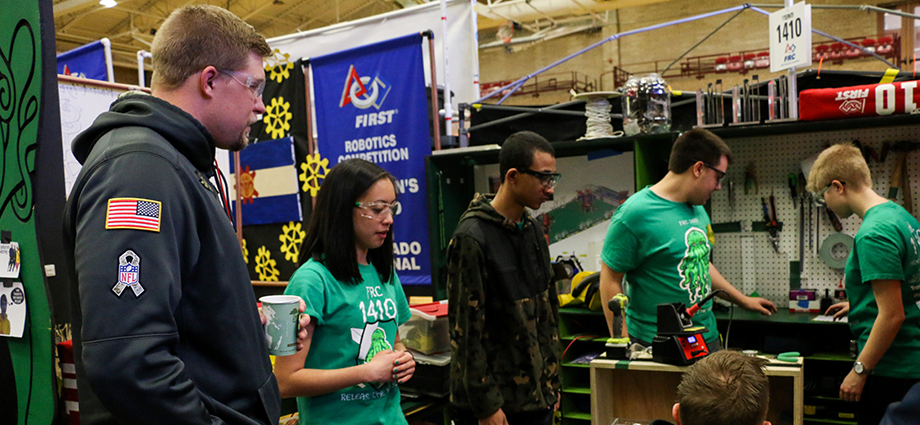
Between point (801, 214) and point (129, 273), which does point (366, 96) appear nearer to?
point (801, 214)

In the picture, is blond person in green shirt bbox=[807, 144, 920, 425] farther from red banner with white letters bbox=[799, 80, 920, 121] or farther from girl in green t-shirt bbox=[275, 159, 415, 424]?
girl in green t-shirt bbox=[275, 159, 415, 424]

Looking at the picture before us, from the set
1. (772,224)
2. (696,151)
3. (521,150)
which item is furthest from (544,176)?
(772,224)

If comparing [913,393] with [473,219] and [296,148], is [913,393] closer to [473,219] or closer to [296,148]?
[473,219]

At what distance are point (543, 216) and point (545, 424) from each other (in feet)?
7.67

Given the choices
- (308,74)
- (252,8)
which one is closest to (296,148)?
(308,74)

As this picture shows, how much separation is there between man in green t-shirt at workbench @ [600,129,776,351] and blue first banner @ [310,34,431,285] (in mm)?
1856

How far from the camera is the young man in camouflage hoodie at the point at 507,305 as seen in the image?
2.24m

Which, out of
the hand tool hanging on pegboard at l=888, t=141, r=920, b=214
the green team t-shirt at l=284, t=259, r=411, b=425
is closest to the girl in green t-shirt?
the green team t-shirt at l=284, t=259, r=411, b=425

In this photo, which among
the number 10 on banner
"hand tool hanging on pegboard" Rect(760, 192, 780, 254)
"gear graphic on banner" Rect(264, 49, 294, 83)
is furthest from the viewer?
"gear graphic on banner" Rect(264, 49, 294, 83)

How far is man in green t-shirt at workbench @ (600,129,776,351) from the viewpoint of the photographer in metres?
2.74

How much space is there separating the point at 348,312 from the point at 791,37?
2.80 meters

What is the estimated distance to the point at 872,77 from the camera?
3.27m

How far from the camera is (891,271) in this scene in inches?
96.5

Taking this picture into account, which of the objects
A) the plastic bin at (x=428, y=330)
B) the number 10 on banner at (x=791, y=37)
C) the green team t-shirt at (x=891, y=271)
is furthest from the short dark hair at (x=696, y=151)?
the plastic bin at (x=428, y=330)
